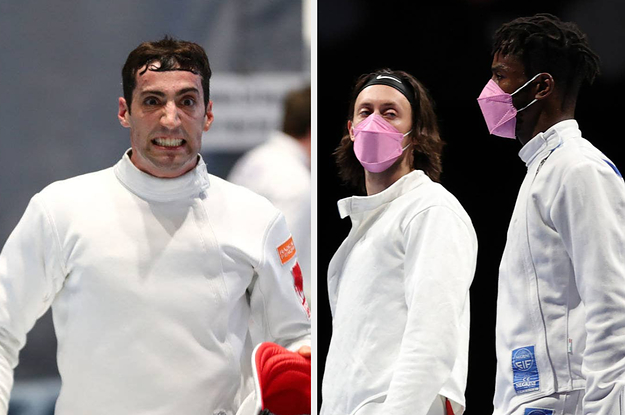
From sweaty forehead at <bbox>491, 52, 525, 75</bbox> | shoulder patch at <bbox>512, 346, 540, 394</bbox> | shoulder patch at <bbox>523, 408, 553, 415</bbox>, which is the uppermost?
sweaty forehead at <bbox>491, 52, 525, 75</bbox>

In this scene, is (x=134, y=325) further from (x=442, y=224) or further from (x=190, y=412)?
(x=442, y=224)

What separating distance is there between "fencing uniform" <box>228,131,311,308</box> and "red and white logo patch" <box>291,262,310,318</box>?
0.05 metres

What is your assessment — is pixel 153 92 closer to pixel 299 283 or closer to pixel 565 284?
pixel 299 283

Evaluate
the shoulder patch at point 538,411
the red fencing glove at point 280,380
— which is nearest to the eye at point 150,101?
the red fencing glove at point 280,380

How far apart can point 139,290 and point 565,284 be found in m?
1.25

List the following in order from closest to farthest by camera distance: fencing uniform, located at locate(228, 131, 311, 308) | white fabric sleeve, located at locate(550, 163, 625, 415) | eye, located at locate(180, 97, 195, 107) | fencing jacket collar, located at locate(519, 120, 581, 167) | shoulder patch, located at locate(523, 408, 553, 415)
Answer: white fabric sleeve, located at locate(550, 163, 625, 415) → shoulder patch, located at locate(523, 408, 553, 415) → fencing jacket collar, located at locate(519, 120, 581, 167) → eye, located at locate(180, 97, 195, 107) → fencing uniform, located at locate(228, 131, 311, 308)

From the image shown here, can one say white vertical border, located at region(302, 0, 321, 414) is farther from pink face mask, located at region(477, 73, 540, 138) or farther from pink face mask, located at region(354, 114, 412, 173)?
pink face mask, located at region(477, 73, 540, 138)

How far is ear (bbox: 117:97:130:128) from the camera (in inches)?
119

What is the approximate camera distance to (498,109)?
293cm

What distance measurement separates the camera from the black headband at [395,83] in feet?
9.95

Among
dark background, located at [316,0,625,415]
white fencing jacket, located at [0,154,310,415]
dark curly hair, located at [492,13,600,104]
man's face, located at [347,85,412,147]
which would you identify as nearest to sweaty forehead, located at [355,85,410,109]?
man's face, located at [347,85,412,147]

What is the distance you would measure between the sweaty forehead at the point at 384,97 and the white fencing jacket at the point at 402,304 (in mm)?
237

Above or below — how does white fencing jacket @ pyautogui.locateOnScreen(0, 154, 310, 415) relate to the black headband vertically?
below

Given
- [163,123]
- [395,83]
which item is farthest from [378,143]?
[163,123]
